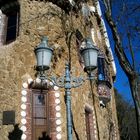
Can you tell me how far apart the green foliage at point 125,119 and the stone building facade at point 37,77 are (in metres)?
19.5

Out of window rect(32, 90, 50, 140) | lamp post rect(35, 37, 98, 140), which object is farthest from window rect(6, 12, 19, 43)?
lamp post rect(35, 37, 98, 140)

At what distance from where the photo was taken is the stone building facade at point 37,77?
1095 centimetres

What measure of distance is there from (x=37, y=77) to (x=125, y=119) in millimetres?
25780

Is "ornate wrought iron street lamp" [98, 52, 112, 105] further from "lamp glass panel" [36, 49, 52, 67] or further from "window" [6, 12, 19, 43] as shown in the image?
"lamp glass panel" [36, 49, 52, 67]

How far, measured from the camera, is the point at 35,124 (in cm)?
1108

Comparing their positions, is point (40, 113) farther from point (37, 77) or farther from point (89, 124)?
point (89, 124)

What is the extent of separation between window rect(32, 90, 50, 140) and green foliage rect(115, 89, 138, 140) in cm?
2335

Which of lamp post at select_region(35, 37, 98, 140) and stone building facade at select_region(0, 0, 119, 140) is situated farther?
stone building facade at select_region(0, 0, 119, 140)

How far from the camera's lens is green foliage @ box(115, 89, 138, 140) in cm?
3412

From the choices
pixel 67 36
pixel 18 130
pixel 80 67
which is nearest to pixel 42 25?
pixel 67 36

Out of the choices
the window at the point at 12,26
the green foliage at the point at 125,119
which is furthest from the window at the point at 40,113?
the green foliage at the point at 125,119

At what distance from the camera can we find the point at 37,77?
1151 centimetres

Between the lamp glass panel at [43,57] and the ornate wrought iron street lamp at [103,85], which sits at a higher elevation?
the ornate wrought iron street lamp at [103,85]

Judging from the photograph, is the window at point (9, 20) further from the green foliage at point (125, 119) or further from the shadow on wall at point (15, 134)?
the green foliage at point (125, 119)
